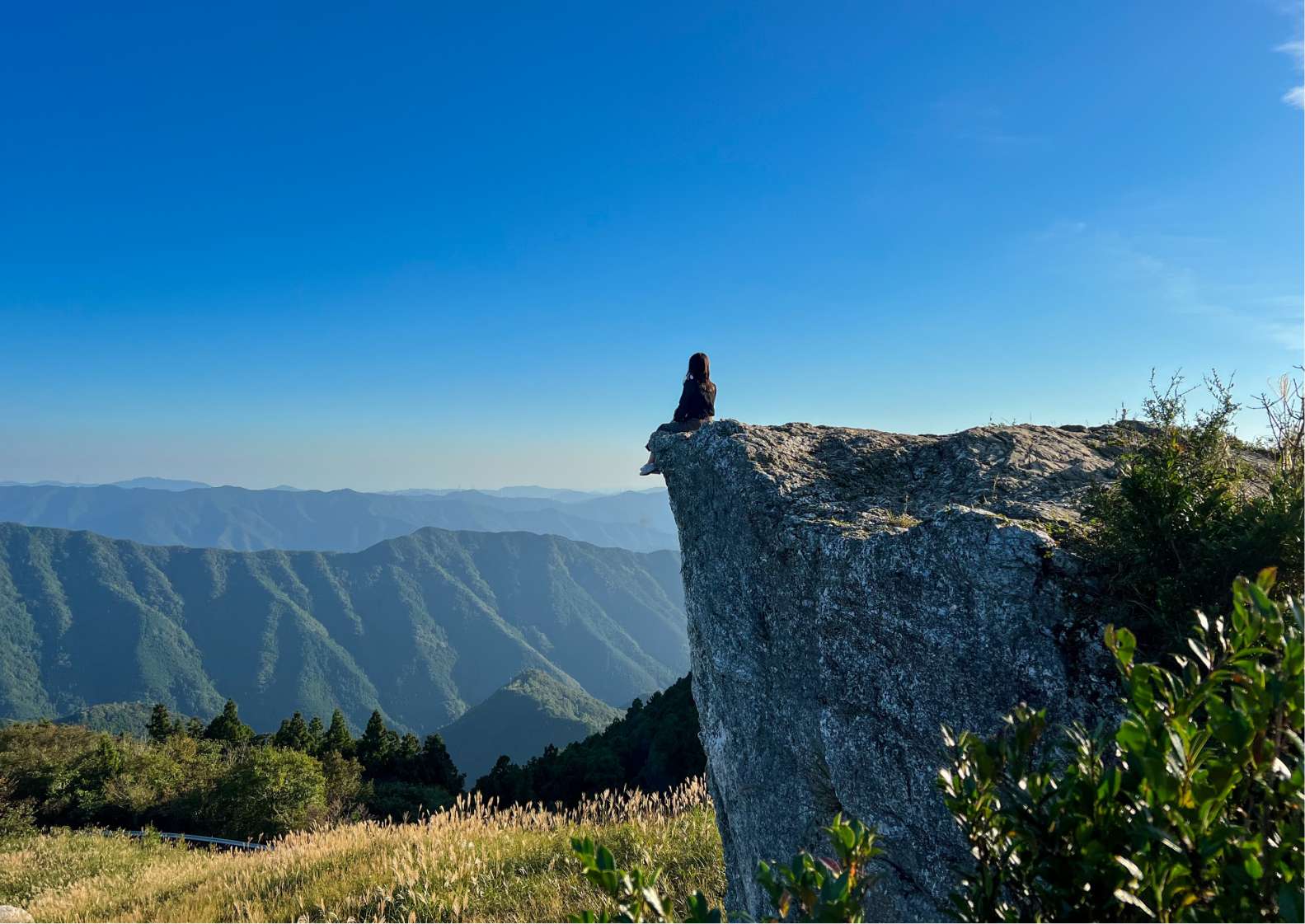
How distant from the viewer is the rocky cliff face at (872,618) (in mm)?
5285

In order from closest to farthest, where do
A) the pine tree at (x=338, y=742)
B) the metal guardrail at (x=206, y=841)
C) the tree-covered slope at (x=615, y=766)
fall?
the metal guardrail at (x=206, y=841) → the tree-covered slope at (x=615, y=766) → the pine tree at (x=338, y=742)

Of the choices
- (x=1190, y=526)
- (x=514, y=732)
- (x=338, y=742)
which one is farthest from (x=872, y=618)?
(x=514, y=732)

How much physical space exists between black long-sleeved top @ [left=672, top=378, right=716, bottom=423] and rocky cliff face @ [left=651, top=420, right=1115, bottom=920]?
3.48 feet

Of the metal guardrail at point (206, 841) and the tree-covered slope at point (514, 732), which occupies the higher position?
the metal guardrail at point (206, 841)

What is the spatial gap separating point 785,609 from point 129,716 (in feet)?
690

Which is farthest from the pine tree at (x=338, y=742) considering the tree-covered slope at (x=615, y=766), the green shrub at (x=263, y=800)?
the green shrub at (x=263, y=800)

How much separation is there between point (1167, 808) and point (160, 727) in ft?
203

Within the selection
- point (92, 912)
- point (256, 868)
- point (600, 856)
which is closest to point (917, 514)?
point (600, 856)

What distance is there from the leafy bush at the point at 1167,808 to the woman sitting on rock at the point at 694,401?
29.3 ft

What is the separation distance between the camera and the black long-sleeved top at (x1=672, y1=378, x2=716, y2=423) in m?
11.0

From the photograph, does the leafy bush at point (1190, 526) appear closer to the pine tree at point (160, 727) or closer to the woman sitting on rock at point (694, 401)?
the woman sitting on rock at point (694, 401)

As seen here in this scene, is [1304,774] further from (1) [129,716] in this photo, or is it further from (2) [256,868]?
(1) [129,716]

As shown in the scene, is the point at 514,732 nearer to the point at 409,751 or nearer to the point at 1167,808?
the point at 409,751

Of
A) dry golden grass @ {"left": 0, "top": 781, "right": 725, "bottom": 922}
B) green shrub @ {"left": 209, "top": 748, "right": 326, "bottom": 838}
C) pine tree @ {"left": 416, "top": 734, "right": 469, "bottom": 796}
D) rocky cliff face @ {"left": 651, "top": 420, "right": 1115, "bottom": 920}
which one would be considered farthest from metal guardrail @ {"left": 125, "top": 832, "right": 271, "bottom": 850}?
pine tree @ {"left": 416, "top": 734, "right": 469, "bottom": 796}
